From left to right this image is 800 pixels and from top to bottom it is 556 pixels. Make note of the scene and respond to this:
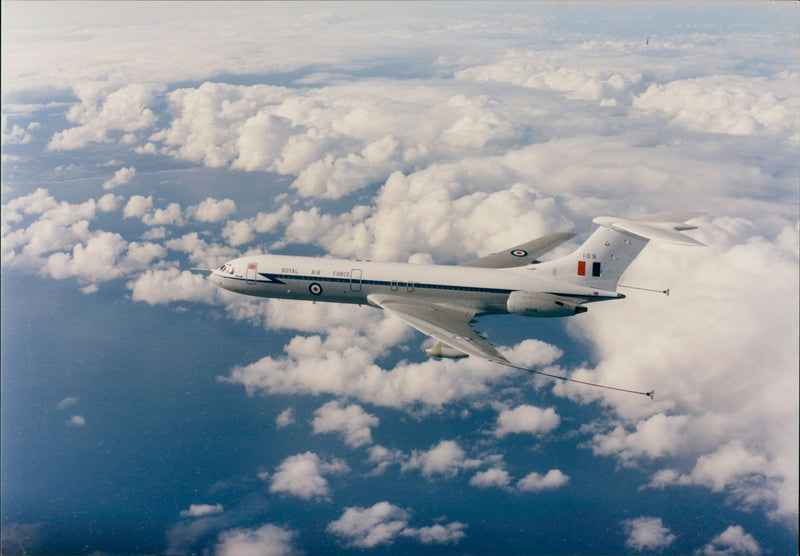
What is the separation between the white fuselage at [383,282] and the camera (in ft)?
137

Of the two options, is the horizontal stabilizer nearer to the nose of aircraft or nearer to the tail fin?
the tail fin

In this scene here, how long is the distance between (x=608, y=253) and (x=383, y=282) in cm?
1871

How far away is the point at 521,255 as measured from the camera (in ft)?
158

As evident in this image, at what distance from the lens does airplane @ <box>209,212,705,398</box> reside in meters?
40.2

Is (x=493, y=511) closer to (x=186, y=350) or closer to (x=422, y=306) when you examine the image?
(x=422, y=306)

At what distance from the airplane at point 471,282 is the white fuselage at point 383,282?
8 cm

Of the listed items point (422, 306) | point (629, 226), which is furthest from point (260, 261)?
point (629, 226)

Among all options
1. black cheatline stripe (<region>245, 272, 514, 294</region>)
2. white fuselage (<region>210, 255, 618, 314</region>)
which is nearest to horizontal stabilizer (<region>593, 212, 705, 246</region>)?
white fuselage (<region>210, 255, 618, 314</region>)

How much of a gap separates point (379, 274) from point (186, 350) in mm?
110516

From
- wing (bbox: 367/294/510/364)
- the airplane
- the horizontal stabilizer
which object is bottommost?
wing (bbox: 367/294/510/364)

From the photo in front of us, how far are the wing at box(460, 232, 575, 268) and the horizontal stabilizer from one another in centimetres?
884

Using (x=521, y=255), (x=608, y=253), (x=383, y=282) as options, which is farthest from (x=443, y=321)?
(x=608, y=253)

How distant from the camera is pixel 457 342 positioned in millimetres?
36156

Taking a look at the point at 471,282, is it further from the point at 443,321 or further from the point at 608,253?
the point at 608,253
